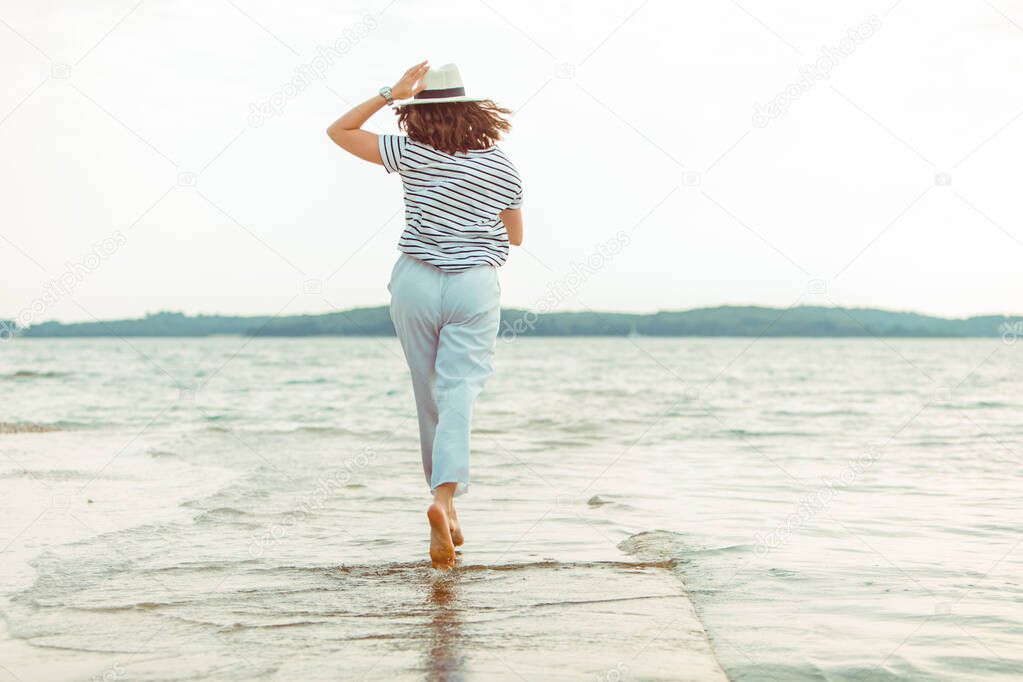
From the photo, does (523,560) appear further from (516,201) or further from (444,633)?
(516,201)

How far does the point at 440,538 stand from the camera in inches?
147

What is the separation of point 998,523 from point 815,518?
0.93m

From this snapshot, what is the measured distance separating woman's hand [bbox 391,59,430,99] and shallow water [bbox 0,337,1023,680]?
186cm

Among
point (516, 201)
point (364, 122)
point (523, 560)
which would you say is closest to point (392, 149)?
point (364, 122)

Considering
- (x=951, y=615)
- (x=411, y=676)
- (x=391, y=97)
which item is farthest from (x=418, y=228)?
(x=951, y=615)

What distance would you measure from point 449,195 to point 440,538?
1330mm

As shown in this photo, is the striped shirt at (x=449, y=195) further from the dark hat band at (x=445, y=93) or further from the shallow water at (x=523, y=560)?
the shallow water at (x=523, y=560)

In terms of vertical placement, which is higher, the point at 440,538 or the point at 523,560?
the point at 440,538

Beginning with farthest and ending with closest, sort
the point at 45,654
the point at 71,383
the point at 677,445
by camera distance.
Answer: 1. the point at 71,383
2. the point at 677,445
3. the point at 45,654

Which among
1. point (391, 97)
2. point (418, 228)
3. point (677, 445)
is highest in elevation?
point (391, 97)

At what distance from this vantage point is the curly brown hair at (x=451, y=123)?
3.84 metres

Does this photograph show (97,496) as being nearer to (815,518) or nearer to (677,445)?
(815,518)

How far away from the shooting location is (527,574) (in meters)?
3.70

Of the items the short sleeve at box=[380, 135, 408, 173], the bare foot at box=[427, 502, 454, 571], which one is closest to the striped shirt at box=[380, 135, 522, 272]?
the short sleeve at box=[380, 135, 408, 173]
